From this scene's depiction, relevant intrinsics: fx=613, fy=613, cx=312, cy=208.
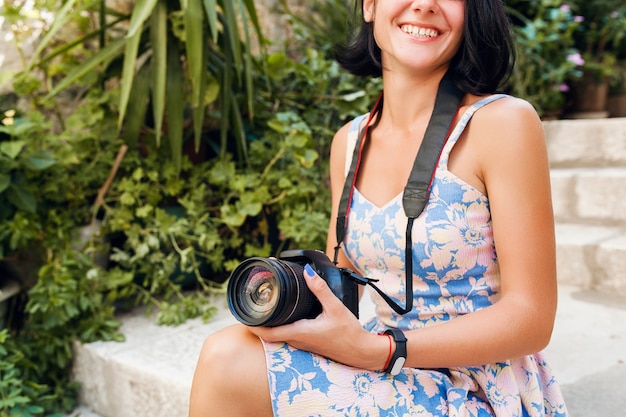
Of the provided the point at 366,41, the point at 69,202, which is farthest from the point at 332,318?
the point at 69,202

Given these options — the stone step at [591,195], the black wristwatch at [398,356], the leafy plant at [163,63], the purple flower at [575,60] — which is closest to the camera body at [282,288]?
the black wristwatch at [398,356]

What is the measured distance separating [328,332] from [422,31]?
0.60 m

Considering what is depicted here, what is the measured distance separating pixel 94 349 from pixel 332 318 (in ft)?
4.15

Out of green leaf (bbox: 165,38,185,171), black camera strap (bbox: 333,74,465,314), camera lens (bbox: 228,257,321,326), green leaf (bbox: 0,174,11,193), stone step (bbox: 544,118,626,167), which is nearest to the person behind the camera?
camera lens (bbox: 228,257,321,326)

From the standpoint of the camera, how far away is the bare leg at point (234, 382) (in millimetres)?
999

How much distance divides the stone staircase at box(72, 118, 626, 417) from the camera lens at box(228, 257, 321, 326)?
76 cm

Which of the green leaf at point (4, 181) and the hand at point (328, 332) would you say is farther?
the green leaf at point (4, 181)

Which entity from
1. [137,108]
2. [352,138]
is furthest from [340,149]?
[137,108]

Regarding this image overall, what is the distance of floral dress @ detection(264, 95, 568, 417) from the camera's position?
1000 mm

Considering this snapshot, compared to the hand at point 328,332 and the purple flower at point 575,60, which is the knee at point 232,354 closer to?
the hand at point 328,332

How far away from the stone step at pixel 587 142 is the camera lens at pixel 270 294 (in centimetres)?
229

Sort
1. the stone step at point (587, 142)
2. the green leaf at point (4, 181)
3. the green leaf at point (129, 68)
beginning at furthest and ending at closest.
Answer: the stone step at point (587, 142) → the green leaf at point (129, 68) → the green leaf at point (4, 181)

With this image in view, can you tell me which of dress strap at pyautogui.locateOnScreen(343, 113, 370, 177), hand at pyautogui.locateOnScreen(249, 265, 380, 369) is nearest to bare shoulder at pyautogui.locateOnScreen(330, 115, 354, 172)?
dress strap at pyautogui.locateOnScreen(343, 113, 370, 177)

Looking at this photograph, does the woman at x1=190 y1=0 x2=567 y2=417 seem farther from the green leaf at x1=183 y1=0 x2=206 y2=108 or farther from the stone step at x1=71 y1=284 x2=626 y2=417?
the green leaf at x1=183 y1=0 x2=206 y2=108
